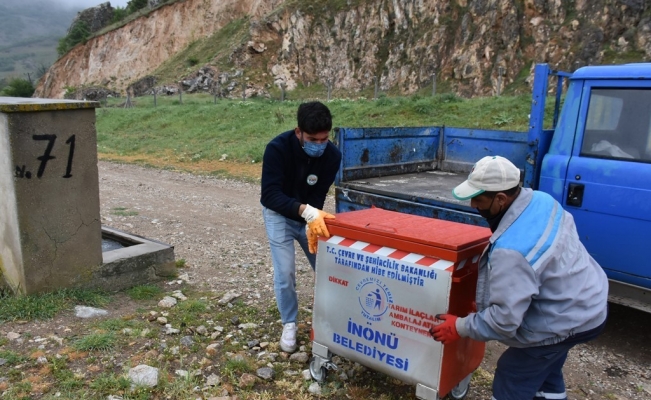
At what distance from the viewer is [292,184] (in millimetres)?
3494

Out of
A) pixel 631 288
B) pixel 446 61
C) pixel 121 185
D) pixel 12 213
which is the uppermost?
pixel 446 61

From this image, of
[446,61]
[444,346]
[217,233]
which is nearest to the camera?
[444,346]

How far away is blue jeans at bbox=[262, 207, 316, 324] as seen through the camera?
138 inches

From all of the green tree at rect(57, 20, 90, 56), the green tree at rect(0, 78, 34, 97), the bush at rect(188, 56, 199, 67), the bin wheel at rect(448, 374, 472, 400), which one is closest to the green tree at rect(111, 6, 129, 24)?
the green tree at rect(57, 20, 90, 56)

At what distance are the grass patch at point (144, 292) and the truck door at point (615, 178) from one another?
11.3ft

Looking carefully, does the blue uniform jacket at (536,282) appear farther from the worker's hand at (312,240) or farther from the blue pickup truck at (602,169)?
the blue pickup truck at (602,169)

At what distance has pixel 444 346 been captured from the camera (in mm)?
2564

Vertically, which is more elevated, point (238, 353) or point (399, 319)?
point (399, 319)

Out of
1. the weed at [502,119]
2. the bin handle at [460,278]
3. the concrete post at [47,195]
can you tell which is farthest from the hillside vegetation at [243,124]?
the bin handle at [460,278]

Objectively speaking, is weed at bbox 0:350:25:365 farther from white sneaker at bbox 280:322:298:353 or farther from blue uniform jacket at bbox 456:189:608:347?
blue uniform jacket at bbox 456:189:608:347

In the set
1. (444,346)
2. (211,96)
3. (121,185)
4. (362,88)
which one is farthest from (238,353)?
(211,96)

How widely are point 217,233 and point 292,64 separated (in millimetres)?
29102

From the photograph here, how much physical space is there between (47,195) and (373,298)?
2.76m

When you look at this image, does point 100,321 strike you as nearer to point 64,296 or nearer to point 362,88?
point 64,296
